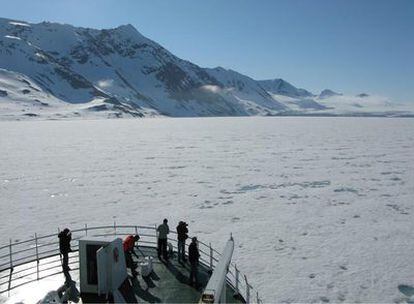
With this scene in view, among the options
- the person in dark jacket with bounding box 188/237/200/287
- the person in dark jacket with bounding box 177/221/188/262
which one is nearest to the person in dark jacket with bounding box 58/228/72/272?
the person in dark jacket with bounding box 177/221/188/262

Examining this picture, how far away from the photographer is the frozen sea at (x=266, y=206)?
17.5 meters

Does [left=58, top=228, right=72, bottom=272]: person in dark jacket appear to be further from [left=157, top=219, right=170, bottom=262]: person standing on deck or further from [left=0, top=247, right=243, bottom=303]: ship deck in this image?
[left=157, top=219, right=170, bottom=262]: person standing on deck

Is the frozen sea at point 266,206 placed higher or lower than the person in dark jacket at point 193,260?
lower

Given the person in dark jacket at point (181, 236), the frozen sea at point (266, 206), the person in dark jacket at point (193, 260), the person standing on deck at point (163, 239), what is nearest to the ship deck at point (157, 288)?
the person in dark jacket at point (193, 260)

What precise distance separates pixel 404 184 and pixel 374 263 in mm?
18260

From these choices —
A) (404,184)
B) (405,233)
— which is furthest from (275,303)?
(404,184)

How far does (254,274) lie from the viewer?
57.1ft

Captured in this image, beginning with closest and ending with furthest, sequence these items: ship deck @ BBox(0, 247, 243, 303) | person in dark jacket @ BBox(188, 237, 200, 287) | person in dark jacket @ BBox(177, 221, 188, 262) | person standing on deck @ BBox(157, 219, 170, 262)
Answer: ship deck @ BBox(0, 247, 243, 303)
person in dark jacket @ BBox(188, 237, 200, 287)
person in dark jacket @ BBox(177, 221, 188, 262)
person standing on deck @ BBox(157, 219, 170, 262)

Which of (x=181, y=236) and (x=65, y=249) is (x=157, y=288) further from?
(x=65, y=249)

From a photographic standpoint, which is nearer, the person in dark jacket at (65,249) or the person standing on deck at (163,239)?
the person in dark jacket at (65,249)

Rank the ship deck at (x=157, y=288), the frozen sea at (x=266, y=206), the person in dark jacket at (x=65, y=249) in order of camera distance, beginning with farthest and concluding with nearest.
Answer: the frozen sea at (x=266, y=206)
the person in dark jacket at (x=65, y=249)
the ship deck at (x=157, y=288)

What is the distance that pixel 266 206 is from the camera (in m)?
27.9

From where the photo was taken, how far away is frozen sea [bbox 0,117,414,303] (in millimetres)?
17469

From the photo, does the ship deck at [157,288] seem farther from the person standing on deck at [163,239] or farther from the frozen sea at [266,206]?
the frozen sea at [266,206]
